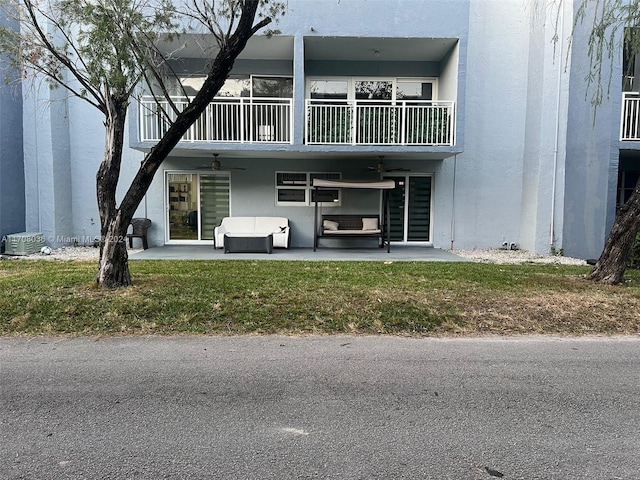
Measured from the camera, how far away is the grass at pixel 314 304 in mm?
5637

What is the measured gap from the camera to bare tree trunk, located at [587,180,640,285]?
7.65m

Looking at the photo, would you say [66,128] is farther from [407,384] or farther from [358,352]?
[407,384]

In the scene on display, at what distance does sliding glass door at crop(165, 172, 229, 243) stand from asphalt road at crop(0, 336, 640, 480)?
880 cm

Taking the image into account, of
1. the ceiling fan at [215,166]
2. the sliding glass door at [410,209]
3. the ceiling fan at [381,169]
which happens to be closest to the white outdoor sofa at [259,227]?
the ceiling fan at [215,166]

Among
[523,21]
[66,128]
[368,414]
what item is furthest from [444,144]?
[66,128]

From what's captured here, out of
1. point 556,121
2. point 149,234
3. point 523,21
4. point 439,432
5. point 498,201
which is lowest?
point 439,432

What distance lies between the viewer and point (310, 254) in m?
12.0

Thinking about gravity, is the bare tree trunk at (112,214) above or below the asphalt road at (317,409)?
above

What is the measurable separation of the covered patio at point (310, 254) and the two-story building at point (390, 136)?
95 centimetres

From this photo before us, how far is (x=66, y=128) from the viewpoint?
13.0 m

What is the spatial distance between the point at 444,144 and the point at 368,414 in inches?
379

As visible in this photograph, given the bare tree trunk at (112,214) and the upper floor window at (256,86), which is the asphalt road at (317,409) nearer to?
the bare tree trunk at (112,214)

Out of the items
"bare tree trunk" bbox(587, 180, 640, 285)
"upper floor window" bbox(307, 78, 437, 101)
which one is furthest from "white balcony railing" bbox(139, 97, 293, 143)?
"bare tree trunk" bbox(587, 180, 640, 285)

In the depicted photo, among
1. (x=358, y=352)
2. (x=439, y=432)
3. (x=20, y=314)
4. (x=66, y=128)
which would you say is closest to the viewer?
(x=439, y=432)
